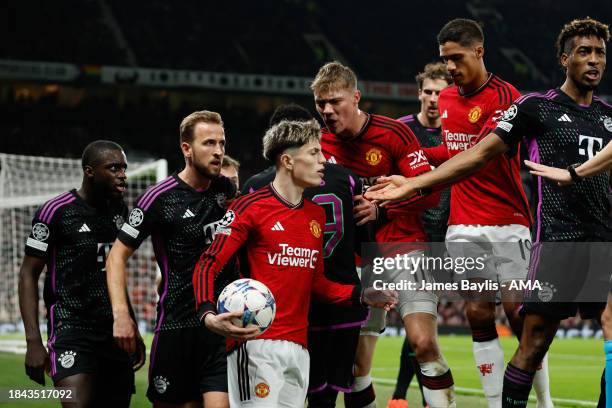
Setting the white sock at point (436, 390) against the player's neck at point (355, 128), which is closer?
the white sock at point (436, 390)

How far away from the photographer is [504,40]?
3541 cm

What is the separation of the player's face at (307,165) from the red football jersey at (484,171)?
1.62 m

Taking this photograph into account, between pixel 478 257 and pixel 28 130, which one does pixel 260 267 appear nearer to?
pixel 478 257

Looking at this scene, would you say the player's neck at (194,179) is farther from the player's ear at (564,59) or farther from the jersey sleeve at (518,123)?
the player's ear at (564,59)

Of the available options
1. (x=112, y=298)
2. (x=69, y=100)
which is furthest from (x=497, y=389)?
(x=69, y=100)

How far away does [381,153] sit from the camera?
5543mm

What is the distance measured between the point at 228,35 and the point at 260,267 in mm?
27932

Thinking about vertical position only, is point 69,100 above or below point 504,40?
below

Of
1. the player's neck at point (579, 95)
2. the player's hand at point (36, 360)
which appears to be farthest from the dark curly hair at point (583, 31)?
the player's hand at point (36, 360)

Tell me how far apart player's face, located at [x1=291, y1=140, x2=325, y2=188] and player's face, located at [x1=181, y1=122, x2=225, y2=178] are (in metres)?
0.82

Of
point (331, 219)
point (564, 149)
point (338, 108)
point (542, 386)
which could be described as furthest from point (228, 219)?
point (542, 386)

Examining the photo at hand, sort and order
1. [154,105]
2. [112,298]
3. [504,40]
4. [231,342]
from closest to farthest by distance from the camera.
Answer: [231,342]
[112,298]
[154,105]
[504,40]

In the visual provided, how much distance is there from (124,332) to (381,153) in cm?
195

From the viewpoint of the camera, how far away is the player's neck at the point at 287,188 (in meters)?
4.47
